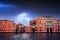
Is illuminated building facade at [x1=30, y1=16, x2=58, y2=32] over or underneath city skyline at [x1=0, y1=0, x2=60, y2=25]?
underneath

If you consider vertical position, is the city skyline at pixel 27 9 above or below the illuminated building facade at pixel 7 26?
above

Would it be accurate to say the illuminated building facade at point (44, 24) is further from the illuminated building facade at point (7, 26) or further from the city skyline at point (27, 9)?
the illuminated building facade at point (7, 26)

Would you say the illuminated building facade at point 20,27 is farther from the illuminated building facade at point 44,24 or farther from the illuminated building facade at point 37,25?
the illuminated building facade at point 44,24

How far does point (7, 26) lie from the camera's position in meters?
8.65

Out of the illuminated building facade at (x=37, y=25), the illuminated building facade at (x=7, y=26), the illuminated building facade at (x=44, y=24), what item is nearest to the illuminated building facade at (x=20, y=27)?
the illuminated building facade at (x=37, y=25)

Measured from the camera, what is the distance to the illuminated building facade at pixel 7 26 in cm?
862

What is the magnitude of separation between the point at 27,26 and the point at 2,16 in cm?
178

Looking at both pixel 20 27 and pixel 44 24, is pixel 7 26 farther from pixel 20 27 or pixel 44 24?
pixel 44 24

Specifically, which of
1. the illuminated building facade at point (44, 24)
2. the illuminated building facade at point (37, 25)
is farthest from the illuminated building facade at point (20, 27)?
the illuminated building facade at point (44, 24)

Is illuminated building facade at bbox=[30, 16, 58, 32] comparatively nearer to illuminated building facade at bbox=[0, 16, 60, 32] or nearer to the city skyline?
illuminated building facade at bbox=[0, 16, 60, 32]

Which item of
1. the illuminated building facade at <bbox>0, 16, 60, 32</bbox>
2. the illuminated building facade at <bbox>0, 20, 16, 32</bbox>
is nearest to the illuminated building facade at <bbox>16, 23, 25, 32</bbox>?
the illuminated building facade at <bbox>0, 16, 60, 32</bbox>

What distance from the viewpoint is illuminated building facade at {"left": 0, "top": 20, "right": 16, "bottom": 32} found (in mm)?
8617

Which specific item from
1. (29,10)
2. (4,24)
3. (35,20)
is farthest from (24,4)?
(4,24)

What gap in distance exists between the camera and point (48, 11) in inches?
339
